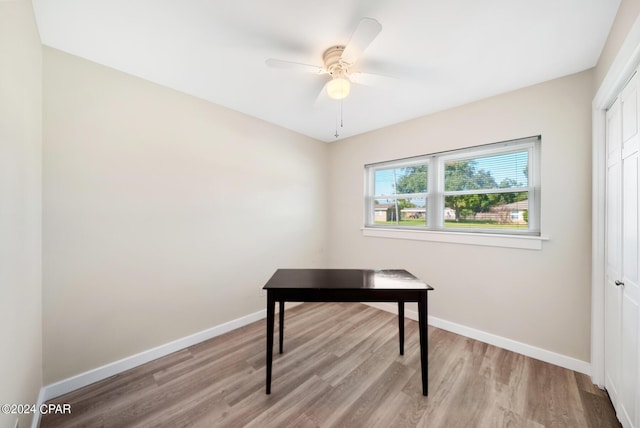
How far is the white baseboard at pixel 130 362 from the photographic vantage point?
1.65 meters

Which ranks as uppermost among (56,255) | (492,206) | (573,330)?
(492,206)

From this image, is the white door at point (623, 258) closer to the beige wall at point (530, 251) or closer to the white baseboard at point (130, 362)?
the beige wall at point (530, 251)

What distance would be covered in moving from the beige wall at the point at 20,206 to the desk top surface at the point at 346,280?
116cm

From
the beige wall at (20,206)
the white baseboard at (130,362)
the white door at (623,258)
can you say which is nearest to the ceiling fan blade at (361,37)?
the white door at (623,258)

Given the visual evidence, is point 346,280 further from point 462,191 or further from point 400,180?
point 400,180

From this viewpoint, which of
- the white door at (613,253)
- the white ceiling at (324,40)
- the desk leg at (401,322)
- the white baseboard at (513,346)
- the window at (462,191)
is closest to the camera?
the white ceiling at (324,40)

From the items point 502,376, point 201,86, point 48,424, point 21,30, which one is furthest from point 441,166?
point 48,424

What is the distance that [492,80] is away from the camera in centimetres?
204

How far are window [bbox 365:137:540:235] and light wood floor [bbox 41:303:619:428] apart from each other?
1265 mm

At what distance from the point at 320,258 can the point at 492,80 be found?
9.45ft

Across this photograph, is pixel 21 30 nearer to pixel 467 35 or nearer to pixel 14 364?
pixel 14 364

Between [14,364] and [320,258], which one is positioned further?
[320,258]

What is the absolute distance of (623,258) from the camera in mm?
1402

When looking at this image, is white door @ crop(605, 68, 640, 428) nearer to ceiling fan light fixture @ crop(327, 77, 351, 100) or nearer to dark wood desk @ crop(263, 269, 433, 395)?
dark wood desk @ crop(263, 269, 433, 395)
